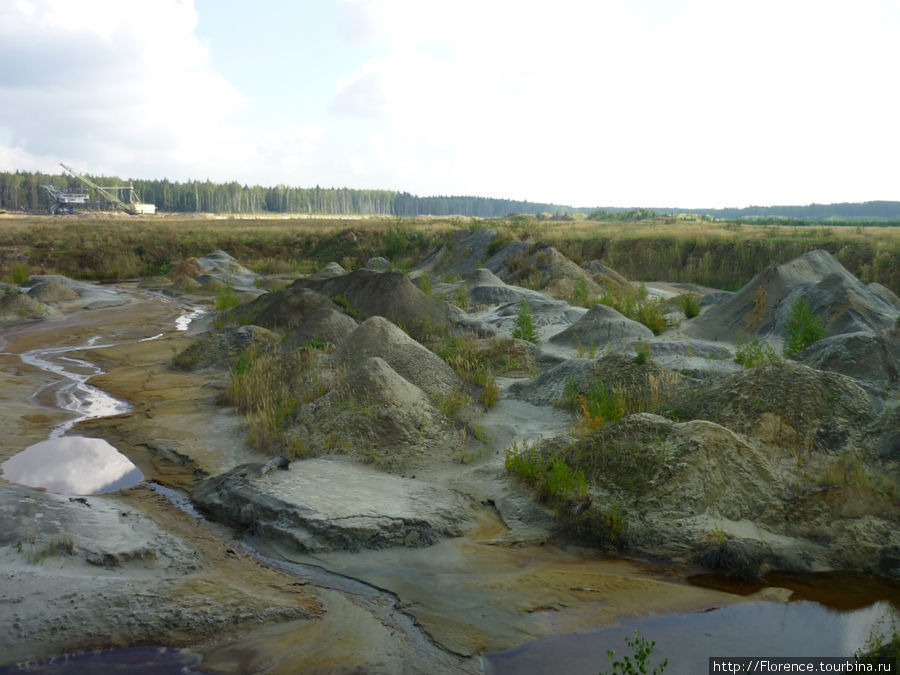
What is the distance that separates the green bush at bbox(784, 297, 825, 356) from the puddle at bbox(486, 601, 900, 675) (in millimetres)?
6169

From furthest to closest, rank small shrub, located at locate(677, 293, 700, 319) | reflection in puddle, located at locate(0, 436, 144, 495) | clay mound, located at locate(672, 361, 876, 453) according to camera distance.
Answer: small shrub, located at locate(677, 293, 700, 319), clay mound, located at locate(672, 361, 876, 453), reflection in puddle, located at locate(0, 436, 144, 495)

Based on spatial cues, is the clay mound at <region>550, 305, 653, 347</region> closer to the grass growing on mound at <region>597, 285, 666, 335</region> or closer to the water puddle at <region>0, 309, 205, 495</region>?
the grass growing on mound at <region>597, 285, 666, 335</region>

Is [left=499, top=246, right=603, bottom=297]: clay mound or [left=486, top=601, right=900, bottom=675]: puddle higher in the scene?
[left=499, top=246, right=603, bottom=297]: clay mound

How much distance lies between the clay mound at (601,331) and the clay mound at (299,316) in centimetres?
406

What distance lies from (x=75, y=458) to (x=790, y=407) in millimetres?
7780

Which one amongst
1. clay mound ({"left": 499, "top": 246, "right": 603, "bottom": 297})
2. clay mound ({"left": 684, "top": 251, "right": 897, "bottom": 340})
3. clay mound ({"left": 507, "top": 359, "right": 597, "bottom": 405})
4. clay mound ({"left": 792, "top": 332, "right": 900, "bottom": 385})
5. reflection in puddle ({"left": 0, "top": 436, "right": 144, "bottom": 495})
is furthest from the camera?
clay mound ({"left": 499, "top": 246, "right": 603, "bottom": 297})

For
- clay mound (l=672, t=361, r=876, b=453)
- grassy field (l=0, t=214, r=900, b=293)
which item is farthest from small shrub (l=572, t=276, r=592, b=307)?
clay mound (l=672, t=361, r=876, b=453)

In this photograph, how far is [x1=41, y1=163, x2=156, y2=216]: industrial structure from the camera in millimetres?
84875

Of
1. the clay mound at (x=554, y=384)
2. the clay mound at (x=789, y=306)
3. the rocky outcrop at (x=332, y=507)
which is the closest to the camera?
the rocky outcrop at (x=332, y=507)

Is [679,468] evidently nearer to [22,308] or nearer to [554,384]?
[554,384]

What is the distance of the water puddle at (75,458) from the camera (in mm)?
6852

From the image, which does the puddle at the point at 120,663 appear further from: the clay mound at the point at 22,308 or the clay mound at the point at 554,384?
the clay mound at the point at 22,308

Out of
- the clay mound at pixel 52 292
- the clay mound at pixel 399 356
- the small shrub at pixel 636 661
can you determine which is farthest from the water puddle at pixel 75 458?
the clay mound at pixel 52 292

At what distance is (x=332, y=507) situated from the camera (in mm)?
5824
